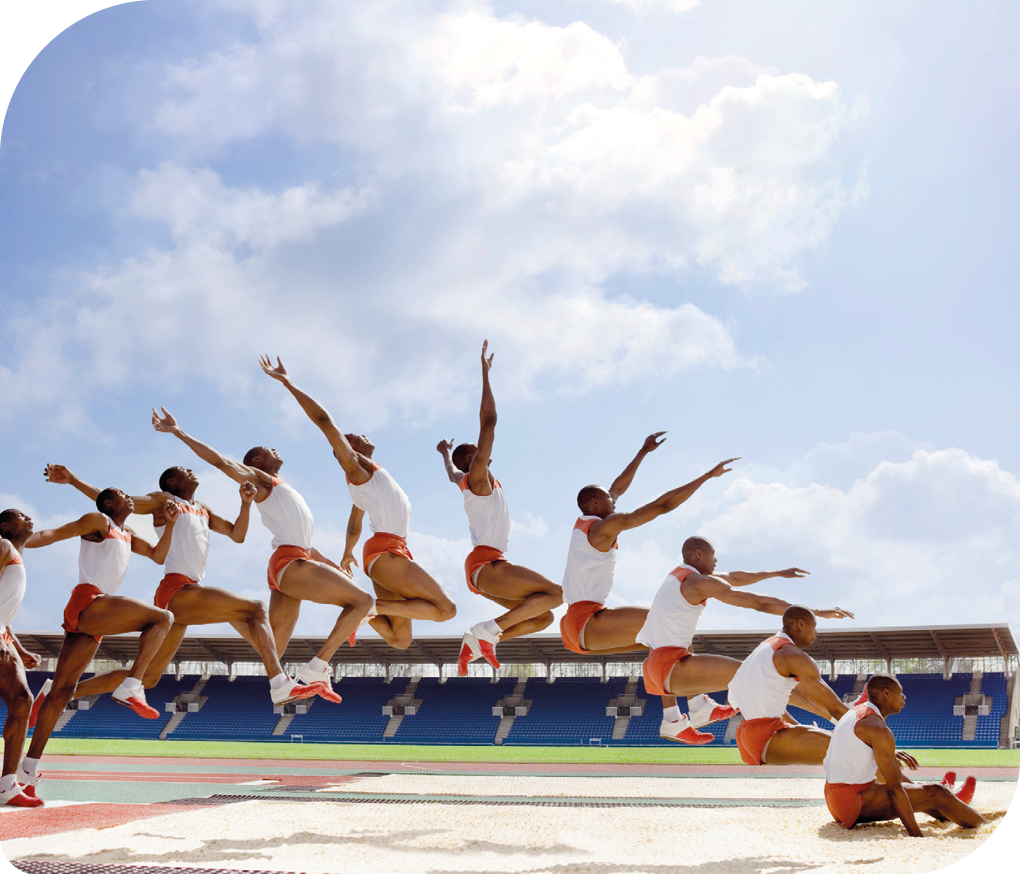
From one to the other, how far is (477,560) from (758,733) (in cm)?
266

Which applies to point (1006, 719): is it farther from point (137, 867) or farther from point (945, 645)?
point (137, 867)

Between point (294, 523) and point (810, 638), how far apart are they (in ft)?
14.0

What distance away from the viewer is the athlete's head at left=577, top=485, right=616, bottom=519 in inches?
291

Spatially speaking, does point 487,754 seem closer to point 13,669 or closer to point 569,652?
point 569,652

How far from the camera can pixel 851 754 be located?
6254 millimetres

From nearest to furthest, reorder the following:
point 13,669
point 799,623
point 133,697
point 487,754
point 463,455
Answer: point 799,623 → point 133,697 → point 13,669 → point 463,455 → point 487,754

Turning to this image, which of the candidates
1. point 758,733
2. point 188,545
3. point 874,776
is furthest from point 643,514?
point 188,545

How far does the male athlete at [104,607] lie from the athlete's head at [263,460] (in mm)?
731

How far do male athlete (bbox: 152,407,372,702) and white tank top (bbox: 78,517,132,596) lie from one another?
1.02m

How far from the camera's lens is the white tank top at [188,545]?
7.47m

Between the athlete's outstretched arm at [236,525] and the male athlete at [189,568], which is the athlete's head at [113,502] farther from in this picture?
the athlete's outstretched arm at [236,525]

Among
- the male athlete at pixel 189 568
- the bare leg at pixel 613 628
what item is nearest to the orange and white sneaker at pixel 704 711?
the bare leg at pixel 613 628

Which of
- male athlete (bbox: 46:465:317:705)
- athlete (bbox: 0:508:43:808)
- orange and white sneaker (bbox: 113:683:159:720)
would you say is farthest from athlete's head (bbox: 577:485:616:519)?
athlete (bbox: 0:508:43:808)

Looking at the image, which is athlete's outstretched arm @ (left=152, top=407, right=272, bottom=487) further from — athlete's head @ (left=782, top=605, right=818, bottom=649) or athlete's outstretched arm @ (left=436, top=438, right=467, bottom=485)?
athlete's head @ (left=782, top=605, right=818, bottom=649)
